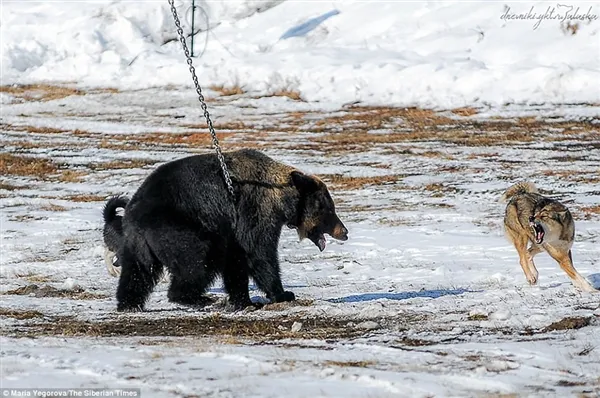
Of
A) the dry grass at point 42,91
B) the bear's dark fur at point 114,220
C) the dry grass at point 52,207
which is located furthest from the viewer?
the dry grass at point 42,91

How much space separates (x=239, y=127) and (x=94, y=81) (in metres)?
12.0

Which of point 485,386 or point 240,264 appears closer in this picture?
point 485,386

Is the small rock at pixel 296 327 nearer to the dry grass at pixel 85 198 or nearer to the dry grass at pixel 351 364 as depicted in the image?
the dry grass at pixel 351 364

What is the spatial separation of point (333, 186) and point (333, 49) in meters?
19.5

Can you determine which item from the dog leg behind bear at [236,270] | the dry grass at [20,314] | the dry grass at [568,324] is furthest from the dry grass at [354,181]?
the dry grass at [568,324]

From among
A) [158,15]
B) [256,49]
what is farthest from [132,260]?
[158,15]

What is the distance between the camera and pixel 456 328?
25.0 feet

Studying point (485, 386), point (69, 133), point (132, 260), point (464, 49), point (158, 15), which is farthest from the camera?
point (158, 15)

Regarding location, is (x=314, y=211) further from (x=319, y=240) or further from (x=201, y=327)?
(x=201, y=327)

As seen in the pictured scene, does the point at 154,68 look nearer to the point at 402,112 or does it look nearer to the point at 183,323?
the point at 402,112

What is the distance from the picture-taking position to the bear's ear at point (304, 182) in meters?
9.88

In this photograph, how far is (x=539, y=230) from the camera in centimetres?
1101

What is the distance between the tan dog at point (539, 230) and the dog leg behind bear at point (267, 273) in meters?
3.05

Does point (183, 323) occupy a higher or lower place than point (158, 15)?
lower
